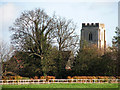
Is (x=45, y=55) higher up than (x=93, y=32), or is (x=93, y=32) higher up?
(x=93, y=32)

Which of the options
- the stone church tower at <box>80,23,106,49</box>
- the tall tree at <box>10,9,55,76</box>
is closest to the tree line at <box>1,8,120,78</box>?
the tall tree at <box>10,9,55,76</box>

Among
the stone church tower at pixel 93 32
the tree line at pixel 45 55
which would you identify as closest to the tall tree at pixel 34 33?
the tree line at pixel 45 55

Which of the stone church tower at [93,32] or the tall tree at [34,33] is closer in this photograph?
the tall tree at [34,33]

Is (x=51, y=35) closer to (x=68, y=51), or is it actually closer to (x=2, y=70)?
(x=68, y=51)

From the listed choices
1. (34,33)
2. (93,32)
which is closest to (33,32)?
(34,33)

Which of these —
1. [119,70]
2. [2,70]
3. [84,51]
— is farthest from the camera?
[84,51]

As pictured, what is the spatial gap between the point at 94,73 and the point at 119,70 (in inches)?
144

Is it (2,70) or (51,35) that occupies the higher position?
(51,35)

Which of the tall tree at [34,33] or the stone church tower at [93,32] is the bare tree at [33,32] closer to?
the tall tree at [34,33]

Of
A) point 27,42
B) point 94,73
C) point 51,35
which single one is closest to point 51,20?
point 51,35

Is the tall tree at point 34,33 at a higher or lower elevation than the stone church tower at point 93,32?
lower

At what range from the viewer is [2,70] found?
3691cm

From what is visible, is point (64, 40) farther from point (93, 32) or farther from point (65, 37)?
point (93, 32)

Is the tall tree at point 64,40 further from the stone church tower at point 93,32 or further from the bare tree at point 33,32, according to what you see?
the stone church tower at point 93,32
